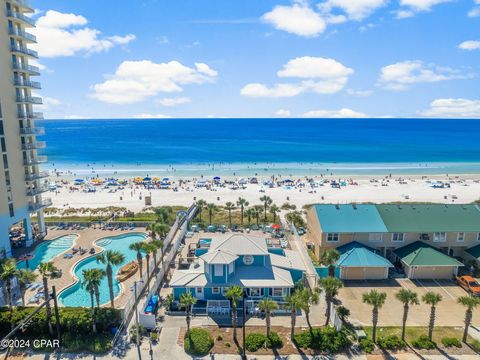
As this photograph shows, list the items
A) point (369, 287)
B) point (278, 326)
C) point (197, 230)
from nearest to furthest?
point (278, 326)
point (369, 287)
point (197, 230)

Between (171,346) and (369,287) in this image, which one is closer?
(171,346)

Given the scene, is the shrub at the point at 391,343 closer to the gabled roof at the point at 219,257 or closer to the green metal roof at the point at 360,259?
the green metal roof at the point at 360,259

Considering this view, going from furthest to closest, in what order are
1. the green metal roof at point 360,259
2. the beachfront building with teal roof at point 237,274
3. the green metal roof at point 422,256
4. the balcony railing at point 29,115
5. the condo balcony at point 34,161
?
the condo balcony at point 34,161 → the balcony railing at point 29,115 → the green metal roof at point 422,256 → the green metal roof at point 360,259 → the beachfront building with teal roof at point 237,274

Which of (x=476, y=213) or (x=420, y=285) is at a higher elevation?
(x=476, y=213)

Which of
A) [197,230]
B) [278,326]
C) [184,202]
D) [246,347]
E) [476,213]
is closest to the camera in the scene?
[246,347]

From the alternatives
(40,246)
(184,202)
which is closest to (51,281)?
(40,246)

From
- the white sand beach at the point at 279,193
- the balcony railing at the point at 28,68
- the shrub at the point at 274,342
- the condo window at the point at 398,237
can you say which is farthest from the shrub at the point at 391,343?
the balcony railing at the point at 28,68

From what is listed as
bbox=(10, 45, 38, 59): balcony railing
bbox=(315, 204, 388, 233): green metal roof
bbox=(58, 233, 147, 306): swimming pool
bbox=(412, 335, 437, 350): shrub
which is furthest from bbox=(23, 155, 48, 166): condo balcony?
bbox=(412, 335, 437, 350): shrub

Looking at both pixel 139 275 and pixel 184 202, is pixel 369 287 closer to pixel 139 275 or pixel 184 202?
pixel 139 275

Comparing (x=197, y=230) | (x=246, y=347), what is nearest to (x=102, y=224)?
(x=197, y=230)
